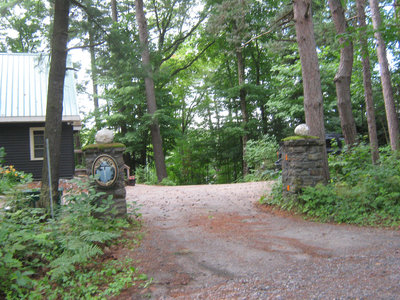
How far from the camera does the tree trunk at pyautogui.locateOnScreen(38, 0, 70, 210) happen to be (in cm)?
598

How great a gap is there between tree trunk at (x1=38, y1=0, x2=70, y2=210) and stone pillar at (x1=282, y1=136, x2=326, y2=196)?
4.94 meters

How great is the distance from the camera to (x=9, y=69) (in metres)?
15.0

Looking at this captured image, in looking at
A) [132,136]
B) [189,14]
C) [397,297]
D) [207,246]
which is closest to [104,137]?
[207,246]

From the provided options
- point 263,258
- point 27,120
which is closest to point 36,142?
point 27,120

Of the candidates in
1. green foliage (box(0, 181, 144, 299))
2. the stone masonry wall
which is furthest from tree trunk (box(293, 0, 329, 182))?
green foliage (box(0, 181, 144, 299))

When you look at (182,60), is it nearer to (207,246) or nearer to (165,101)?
(165,101)

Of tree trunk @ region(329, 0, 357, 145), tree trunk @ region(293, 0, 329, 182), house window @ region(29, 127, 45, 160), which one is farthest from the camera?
house window @ region(29, 127, 45, 160)

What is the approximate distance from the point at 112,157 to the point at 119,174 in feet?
1.16

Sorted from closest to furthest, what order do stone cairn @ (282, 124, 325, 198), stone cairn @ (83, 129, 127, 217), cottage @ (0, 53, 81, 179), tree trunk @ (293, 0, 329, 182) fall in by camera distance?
stone cairn @ (83, 129, 127, 217) < stone cairn @ (282, 124, 325, 198) < tree trunk @ (293, 0, 329, 182) < cottage @ (0, 53, 81, 179)

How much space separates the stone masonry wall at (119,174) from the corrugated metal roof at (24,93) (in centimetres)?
754

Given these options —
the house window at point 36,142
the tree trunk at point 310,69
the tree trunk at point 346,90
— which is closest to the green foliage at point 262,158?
the tree trunk at point 346,90

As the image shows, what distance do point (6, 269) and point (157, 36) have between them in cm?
1823

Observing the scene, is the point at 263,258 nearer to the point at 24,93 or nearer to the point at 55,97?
the point at 55,97

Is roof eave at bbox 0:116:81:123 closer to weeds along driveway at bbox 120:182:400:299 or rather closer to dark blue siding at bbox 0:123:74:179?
dark blue siding at bbox 0:123:74:179
